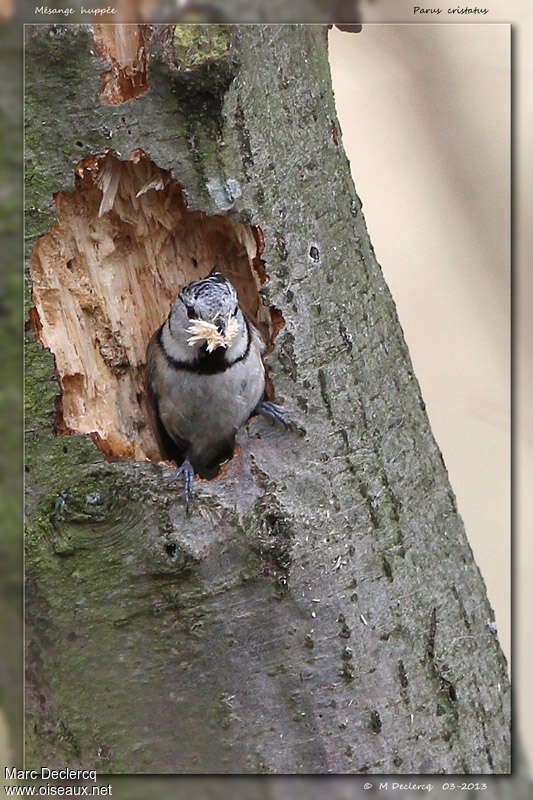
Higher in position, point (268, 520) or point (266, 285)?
point (266, 285)

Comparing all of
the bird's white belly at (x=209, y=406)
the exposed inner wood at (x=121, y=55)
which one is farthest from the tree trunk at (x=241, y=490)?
the bird's white belly at (x=209, y=406)

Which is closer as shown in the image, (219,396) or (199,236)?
(199,236)

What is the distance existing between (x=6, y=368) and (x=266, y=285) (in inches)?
16.8

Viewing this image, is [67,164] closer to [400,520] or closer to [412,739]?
[400,520]

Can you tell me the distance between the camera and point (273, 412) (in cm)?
146

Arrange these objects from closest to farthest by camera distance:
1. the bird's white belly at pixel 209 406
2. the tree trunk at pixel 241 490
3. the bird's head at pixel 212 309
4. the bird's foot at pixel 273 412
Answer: the tree trunk at pixel 241 490
the bird's foot at pixel 273 412
the bird's head at pixel 212 309
the bird's white belly at pixel 209 406

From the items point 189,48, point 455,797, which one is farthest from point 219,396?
point 455,797

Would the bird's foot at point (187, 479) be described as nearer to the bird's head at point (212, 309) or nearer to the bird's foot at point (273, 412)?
the bird's foot at point (273, 412)

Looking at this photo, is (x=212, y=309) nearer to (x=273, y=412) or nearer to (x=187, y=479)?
(x=273, y=412)

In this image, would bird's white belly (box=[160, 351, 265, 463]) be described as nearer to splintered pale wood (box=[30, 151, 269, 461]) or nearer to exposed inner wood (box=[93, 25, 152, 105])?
splintered pale wood (box=[30, 151, 269, 461])

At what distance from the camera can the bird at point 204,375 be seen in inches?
63.1

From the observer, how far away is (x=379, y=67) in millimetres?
1874

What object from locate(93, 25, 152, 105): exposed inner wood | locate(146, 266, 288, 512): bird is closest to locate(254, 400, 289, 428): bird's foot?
locate(146, 266, 288, 512): bird

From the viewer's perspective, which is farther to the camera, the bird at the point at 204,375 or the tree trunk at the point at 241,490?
the bird at the point at 204,375
